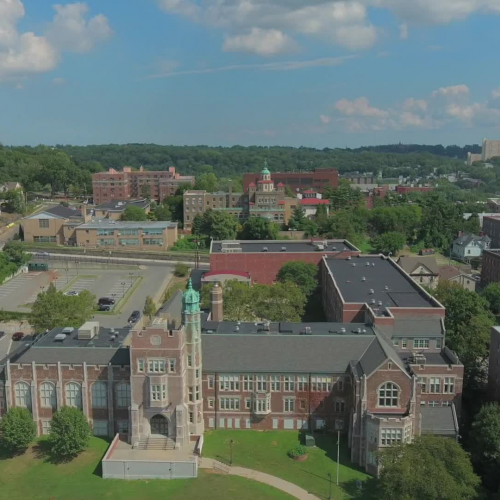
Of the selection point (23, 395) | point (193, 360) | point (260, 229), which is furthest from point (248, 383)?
point (260, 229)

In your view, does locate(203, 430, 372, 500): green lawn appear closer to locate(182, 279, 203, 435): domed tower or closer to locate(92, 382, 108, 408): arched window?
locate(182, 279, 203, 435): domed tower

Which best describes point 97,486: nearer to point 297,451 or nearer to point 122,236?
point 297,451

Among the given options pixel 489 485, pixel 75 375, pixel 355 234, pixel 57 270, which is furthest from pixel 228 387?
pixel 355 234

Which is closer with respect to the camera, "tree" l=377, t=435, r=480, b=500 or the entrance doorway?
"tree" l=377, t=435, r=480, b=500

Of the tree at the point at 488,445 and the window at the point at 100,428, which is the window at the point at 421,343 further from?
the window at the point at 100,428

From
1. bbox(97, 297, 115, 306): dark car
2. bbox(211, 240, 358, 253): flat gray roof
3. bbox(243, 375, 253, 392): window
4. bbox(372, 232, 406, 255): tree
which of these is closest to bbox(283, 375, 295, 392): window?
bbox(243, 375, 253, 392): window

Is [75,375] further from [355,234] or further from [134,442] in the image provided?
[355,234]
